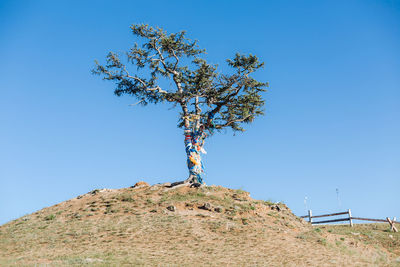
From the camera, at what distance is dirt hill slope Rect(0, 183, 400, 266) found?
50.1 ft

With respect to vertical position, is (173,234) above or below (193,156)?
below

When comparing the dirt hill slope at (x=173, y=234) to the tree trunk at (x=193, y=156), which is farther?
the tree trunk at (x=193, y=156)

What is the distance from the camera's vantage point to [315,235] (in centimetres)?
2042

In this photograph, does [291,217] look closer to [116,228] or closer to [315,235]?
[315,235]

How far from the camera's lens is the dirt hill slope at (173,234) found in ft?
50.1

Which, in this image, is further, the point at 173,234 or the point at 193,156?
the point at 193,156

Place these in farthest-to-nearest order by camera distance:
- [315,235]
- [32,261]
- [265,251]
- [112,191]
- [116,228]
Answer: [112,191] < [315,235] < [116,228] < [265,251] < [32,261]

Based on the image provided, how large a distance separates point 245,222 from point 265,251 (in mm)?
4118

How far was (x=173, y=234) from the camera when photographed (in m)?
18.2

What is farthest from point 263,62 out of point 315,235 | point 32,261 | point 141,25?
point 32,261

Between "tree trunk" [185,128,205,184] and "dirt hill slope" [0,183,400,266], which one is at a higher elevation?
"tree trunk" [185,128,205,184]

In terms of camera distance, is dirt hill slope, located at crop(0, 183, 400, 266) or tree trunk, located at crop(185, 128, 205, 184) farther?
tree trunk, located at crop(185, 128, 205, 184)

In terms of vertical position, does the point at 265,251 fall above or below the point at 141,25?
below

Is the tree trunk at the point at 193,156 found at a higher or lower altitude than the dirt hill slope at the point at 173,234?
higher
